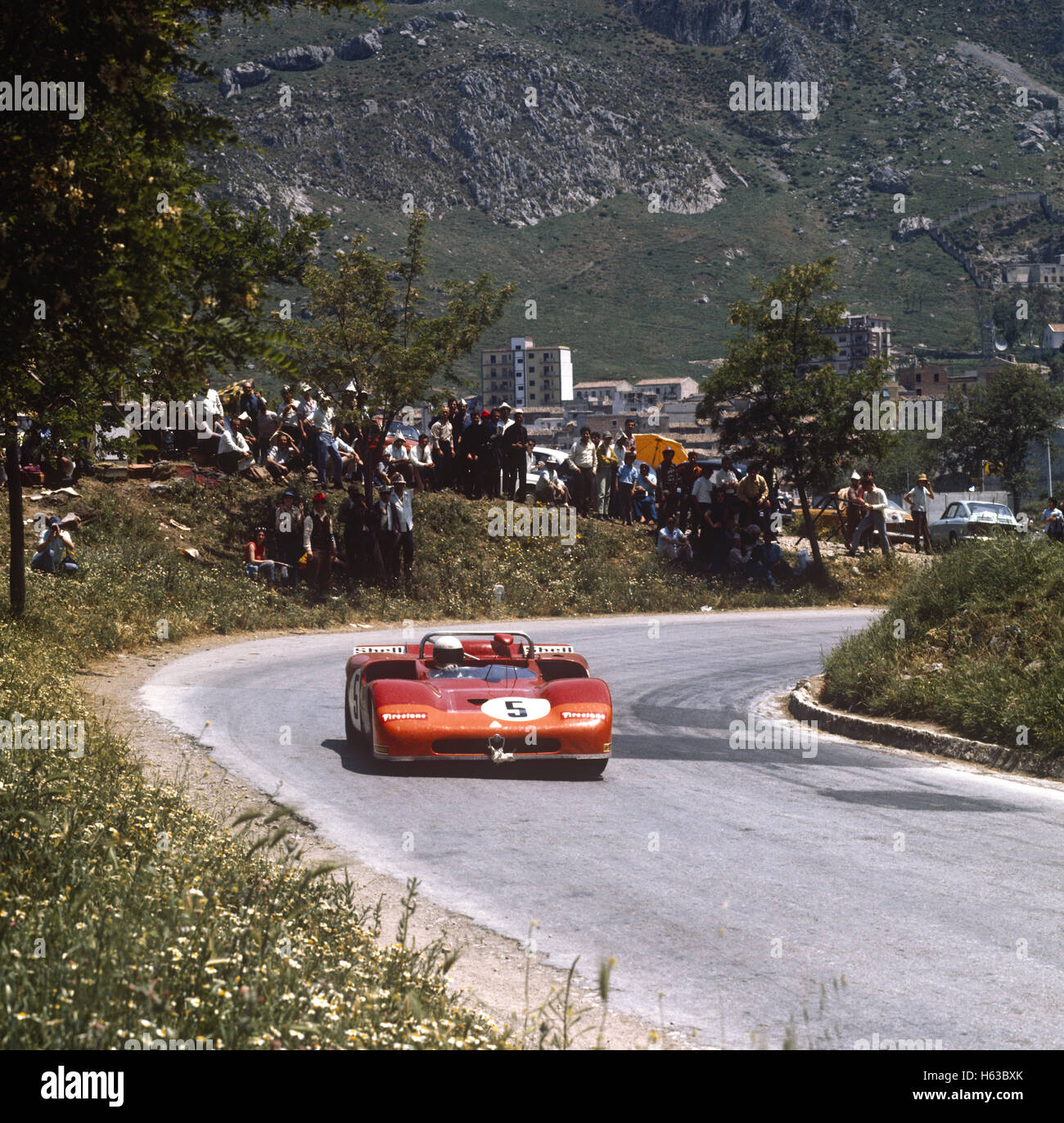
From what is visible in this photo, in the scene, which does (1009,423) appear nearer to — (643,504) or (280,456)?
(643,504)

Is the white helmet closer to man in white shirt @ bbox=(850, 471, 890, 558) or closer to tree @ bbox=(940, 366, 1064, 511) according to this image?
man in white shirt @ bbox=(850, 471, 890, 558)

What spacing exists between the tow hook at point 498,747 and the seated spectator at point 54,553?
12845 mm

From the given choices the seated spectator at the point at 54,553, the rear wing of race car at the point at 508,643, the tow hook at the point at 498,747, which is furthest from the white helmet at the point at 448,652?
the seated spectator at the point at 54,553

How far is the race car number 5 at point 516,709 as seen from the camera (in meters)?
10.9

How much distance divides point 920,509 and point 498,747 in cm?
2685

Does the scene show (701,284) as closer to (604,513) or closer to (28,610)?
(604,513)

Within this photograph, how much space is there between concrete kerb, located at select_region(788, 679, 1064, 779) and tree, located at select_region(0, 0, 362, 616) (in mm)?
7821

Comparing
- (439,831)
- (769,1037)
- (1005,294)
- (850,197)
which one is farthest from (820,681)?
(1005,294)

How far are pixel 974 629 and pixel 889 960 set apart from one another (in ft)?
30.8

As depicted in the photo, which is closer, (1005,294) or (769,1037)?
(769,1037)

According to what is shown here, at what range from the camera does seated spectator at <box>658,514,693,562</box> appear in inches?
1214

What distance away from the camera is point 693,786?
1062 centimetres

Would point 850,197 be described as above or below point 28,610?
above

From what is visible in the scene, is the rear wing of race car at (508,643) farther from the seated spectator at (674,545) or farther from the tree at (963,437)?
→ the tree at (963,437)
